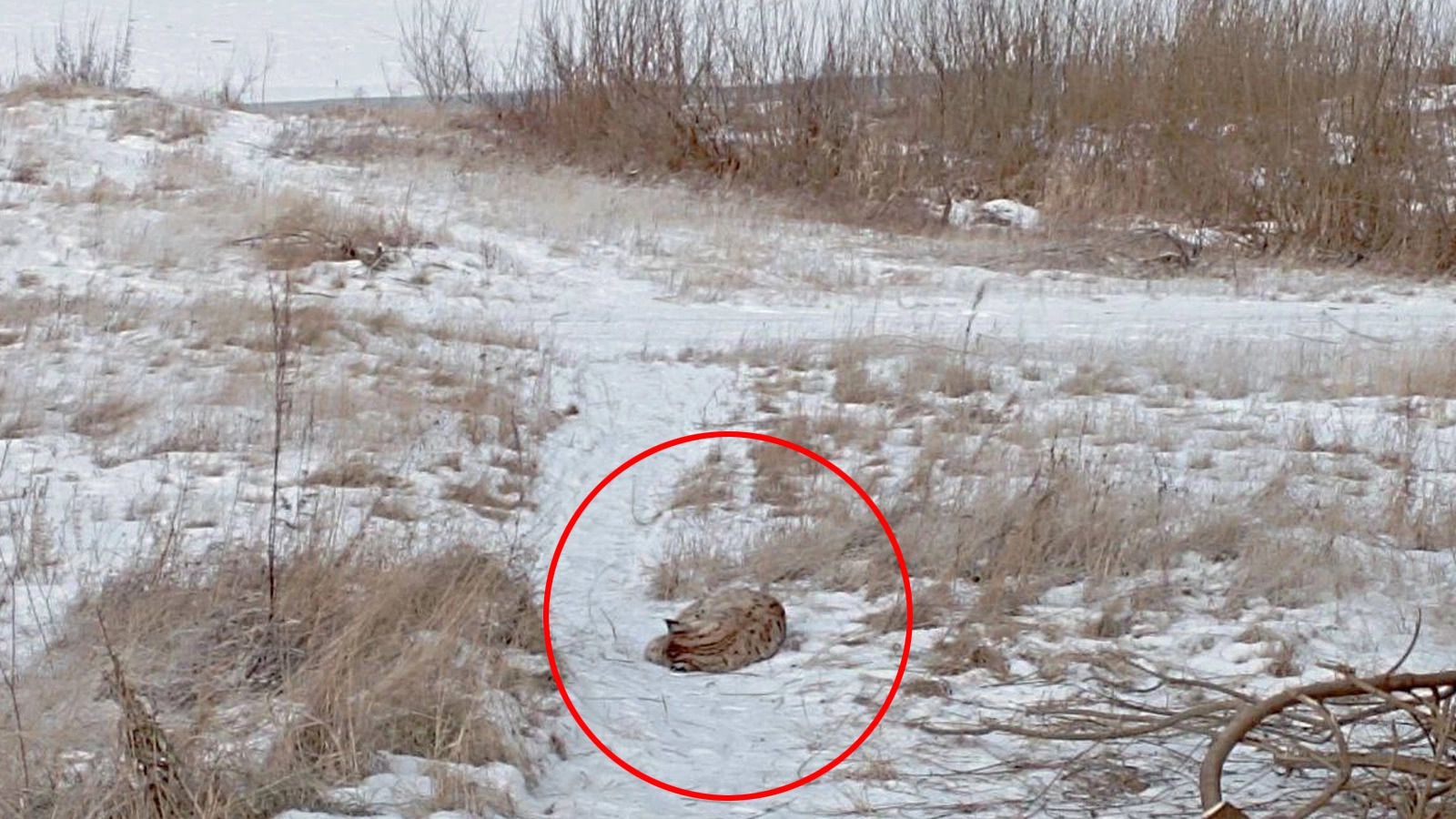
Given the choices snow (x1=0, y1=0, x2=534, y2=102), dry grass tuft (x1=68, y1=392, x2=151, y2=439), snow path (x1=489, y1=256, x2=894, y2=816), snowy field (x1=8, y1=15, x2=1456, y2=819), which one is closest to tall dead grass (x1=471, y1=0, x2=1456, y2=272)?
snowy field (x1=8, y1=15, x2=1456, y2=819)

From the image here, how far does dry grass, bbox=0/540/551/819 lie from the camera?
3879 mm

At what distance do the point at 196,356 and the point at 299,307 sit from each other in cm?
115

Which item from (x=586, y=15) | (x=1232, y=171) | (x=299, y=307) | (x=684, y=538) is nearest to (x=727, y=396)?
(x=684, y=538)

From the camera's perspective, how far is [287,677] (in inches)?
173

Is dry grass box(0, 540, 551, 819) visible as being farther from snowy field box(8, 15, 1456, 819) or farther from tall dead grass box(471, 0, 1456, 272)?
tall dead grass box(471, 0, 1456, 272)

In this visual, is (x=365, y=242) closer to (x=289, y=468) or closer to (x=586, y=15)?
(x=289, y=468)

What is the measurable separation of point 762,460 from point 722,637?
2.12 m

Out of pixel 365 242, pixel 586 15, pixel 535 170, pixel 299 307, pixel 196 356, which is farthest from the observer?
pixel 586 15

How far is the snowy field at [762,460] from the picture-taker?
15.3 ft

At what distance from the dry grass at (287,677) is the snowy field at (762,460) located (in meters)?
0.07

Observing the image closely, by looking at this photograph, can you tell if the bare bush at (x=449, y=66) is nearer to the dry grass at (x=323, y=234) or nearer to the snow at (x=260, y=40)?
the snow at (x=260, y=40)

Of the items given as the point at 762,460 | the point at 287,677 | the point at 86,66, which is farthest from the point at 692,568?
the point at 86,66

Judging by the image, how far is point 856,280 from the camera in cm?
1190

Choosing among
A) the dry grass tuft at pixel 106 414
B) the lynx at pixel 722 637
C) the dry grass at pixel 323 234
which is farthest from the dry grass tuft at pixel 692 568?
the dry grass at pixel 323 234
